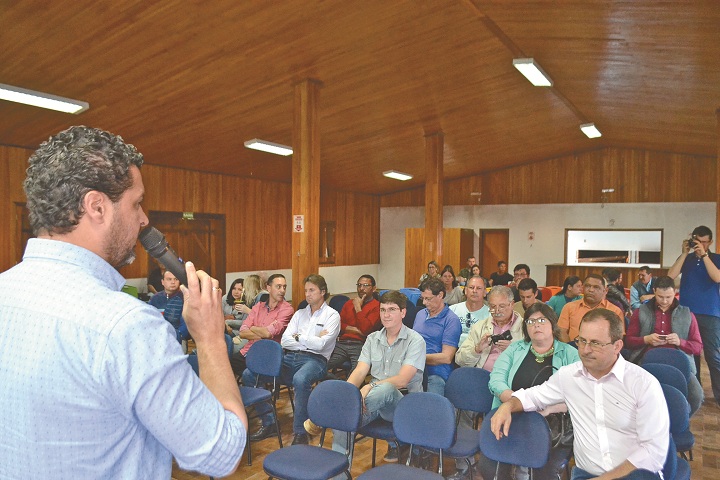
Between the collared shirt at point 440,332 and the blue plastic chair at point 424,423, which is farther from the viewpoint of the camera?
the collared shirt at point 440,332

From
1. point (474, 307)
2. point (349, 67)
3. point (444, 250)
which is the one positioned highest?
point (349, 67)

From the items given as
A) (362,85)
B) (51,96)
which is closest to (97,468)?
(51,96)

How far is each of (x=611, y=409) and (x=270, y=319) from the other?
3802mm

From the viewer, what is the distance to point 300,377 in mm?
4684

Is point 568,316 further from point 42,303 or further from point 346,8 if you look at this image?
point 42,303

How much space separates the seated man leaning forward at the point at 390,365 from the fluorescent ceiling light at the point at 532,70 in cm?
462

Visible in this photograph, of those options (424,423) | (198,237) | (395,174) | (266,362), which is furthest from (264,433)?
(395,174)

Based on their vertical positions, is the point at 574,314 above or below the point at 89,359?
below

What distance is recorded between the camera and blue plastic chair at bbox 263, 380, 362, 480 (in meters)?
3.05

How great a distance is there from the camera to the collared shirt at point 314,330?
5028 mm

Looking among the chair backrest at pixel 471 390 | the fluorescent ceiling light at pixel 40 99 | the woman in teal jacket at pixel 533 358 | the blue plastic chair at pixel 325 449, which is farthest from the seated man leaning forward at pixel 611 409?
the fluorescent ceiling light at pixel 40 99

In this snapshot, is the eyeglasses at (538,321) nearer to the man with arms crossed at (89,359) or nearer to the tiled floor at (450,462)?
the tiled floor at (450,462)

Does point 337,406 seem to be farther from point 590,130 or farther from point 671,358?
point 590,130

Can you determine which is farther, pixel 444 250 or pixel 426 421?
pixel 444 250
